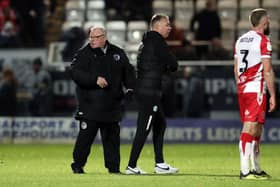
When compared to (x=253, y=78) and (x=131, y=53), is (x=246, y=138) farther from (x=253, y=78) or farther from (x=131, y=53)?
(x=131, y=53)

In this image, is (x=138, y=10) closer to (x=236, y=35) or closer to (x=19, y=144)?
(x=236, y=35)

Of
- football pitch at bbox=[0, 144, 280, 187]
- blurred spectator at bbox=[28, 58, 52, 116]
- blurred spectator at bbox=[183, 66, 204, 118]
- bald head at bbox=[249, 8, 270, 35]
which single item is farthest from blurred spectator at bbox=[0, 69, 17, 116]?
bald head at bbox=[249, 8, 270, 35]

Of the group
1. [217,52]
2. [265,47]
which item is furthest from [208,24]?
[265,47]

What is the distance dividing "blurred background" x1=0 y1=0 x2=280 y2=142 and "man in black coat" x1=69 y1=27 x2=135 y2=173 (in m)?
9.35

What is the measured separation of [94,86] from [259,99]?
2.51 meters

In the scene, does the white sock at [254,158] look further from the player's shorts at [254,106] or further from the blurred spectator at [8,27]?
the blurred spectator at [8,27]

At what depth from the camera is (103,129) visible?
1524 cm

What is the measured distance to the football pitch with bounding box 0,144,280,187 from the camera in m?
13.4

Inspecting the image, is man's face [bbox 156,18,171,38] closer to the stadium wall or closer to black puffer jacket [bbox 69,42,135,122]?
black puffer jacket [bbox 69,42,135,122]

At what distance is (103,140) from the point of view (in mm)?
15242

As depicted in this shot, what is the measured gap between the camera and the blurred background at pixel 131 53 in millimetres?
24641

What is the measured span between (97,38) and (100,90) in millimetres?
746

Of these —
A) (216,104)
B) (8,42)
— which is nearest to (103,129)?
(216,104)

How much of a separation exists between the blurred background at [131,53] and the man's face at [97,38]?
31.6 ft
